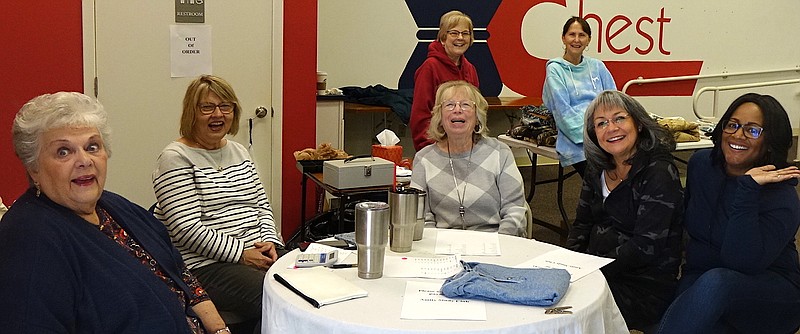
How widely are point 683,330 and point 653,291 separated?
0.78 ft

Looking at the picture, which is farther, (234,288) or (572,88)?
(572,88)

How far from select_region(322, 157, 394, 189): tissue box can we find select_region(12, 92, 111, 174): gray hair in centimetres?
161

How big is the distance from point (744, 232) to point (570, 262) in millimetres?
583

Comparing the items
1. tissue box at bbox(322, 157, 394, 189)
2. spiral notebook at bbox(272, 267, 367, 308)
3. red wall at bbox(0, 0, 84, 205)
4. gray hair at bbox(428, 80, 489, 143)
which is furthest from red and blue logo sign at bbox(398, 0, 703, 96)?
spiral notebook at bbox(272, 267, 367, 308)

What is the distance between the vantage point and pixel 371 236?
2.04 meters

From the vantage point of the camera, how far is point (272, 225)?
3.02 meters

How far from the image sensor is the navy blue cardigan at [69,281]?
1.70m

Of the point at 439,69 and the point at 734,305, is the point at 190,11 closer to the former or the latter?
the point at 439,69

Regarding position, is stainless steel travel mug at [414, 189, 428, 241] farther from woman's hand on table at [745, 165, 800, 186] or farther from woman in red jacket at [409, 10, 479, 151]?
woman in red jacket at [409, 10, 479, 151]

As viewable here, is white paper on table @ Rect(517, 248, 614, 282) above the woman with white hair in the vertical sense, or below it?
below

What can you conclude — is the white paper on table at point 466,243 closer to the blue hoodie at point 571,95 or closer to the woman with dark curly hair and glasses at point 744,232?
the woman with dark curly hair and glasses at point 744,232

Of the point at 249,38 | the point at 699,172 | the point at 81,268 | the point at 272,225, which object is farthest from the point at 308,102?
the point at 81,268

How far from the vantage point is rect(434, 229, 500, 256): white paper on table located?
7.80 ft

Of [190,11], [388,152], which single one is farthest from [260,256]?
[190,11]
